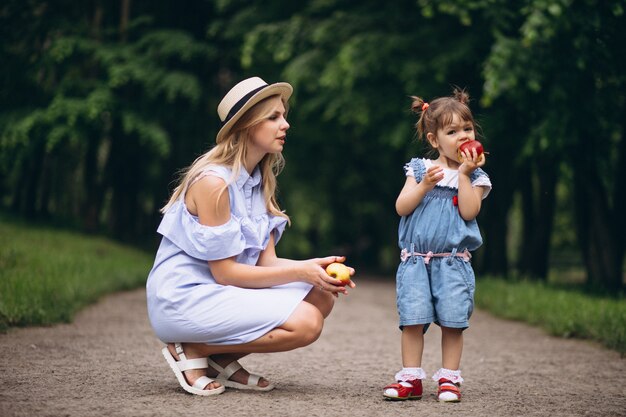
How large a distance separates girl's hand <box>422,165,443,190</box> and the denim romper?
19cm

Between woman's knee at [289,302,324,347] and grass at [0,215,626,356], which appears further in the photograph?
grass at [0,215,626,356]

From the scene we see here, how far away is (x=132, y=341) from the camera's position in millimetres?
7680

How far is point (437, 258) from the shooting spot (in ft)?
17.2

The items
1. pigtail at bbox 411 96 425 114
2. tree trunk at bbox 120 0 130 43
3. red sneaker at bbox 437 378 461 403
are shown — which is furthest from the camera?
tree trunk at bbox 120 0 130 43

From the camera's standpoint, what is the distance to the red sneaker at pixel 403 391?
16.7 ft

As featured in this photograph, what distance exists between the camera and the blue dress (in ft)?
16.4

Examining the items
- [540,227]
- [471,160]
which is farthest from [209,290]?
[540,227]

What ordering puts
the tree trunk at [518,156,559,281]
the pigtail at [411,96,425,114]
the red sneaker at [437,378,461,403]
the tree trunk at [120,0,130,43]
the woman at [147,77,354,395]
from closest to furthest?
the woman at [147,77,354,395]
the red sneaker at [437,378,461,403]
the pigtail at [411,96,425,114]
the tree trunk at [518,156,559,281]
the tree trunk at [120,0,130,43]

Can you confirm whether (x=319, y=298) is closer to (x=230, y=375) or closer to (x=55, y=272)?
(x=230, y=375)

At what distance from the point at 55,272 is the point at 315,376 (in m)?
5.02

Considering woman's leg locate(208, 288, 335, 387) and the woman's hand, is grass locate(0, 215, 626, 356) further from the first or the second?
the woman's hand

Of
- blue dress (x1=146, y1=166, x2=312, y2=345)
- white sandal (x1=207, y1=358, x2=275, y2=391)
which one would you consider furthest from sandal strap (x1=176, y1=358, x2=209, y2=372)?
white sandal (x1=207, y1=358, x2=275, y2=391)

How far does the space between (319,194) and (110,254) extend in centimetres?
899

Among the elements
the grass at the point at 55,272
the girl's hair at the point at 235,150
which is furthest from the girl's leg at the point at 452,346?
the grass at the point at 55,272
